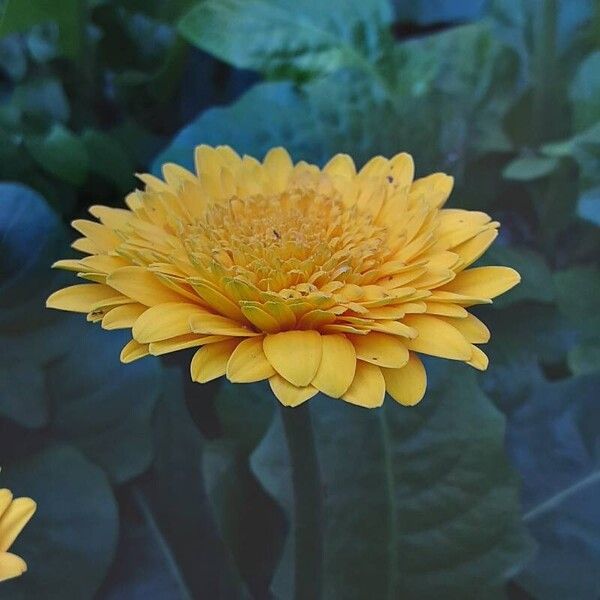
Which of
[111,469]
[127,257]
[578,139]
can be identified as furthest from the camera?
[578,139]

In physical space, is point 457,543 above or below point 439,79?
below

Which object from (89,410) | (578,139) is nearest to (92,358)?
(89,410)

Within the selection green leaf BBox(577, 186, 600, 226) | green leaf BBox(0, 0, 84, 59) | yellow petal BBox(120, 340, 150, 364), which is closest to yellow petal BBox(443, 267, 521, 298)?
yellow petal BBox(120, 340, 150, 364)

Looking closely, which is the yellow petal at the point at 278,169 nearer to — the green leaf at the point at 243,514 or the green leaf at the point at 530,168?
A: the green leaf at the point at 243,514

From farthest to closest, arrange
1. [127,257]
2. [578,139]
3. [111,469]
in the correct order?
[578,139], [111,469], [127,257]

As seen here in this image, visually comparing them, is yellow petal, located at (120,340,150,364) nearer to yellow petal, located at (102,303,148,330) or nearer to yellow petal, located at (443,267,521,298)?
yellow petal, located at (102,303,148,330)

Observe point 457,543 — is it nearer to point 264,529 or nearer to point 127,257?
point 264,529

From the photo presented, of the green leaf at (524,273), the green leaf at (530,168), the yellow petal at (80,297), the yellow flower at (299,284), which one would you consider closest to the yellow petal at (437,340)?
the yellow flower at (299,284)
